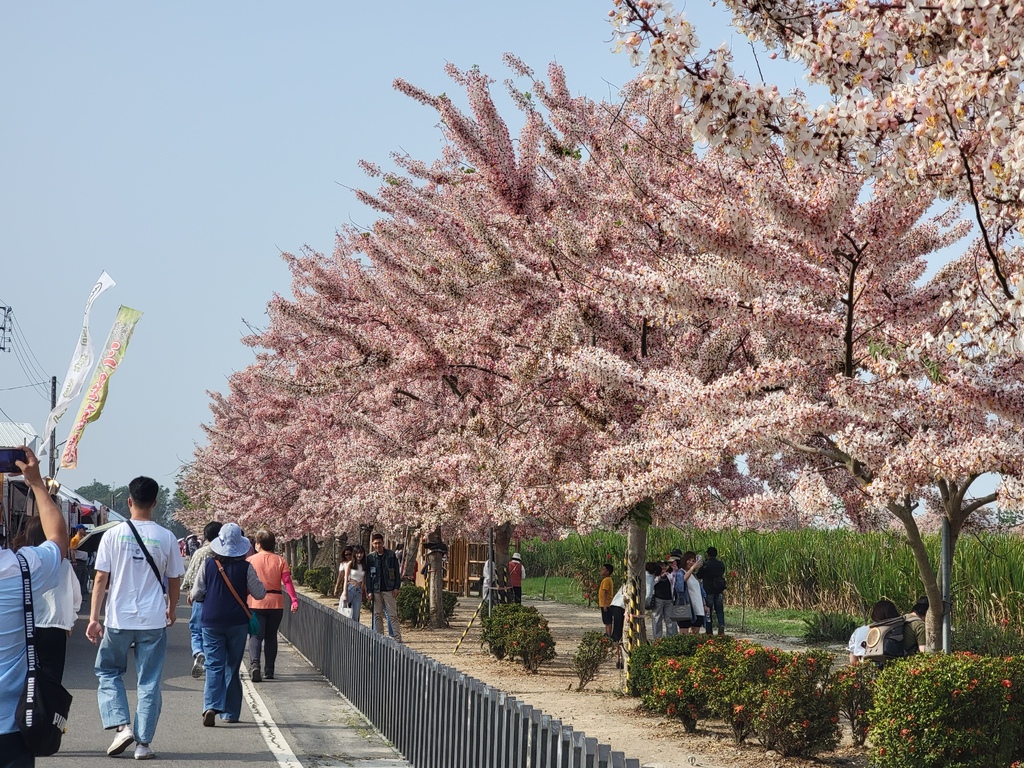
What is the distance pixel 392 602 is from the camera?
20234 mm

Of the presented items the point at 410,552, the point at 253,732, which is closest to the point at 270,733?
the point at 253,732

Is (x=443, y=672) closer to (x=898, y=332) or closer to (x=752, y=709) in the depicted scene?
(x=752, y=709)

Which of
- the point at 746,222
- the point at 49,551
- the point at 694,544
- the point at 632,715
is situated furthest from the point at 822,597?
the point at 49,551

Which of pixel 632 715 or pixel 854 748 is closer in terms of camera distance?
pixel 854 748

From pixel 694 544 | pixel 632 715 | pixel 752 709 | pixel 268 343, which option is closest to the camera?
pixel 752 709

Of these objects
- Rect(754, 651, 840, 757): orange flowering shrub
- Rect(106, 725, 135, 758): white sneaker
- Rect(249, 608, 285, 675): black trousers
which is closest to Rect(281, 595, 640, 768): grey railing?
Rect(249, 608, 285, 675): black trousers

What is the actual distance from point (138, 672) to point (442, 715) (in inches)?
92.7

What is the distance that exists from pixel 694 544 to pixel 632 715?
2945cm

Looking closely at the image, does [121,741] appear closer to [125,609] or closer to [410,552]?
[125,609]

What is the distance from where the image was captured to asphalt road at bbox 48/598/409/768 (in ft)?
30.3

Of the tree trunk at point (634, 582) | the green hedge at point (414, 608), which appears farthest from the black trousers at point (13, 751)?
the green hedge at point (414, 608)

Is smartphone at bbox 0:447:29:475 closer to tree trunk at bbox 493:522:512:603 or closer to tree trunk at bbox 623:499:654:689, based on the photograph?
tree trunk at bbox 623:499:654:689

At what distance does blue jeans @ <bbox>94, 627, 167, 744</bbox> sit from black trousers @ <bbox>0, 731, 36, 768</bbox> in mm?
3769

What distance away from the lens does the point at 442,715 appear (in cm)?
845
